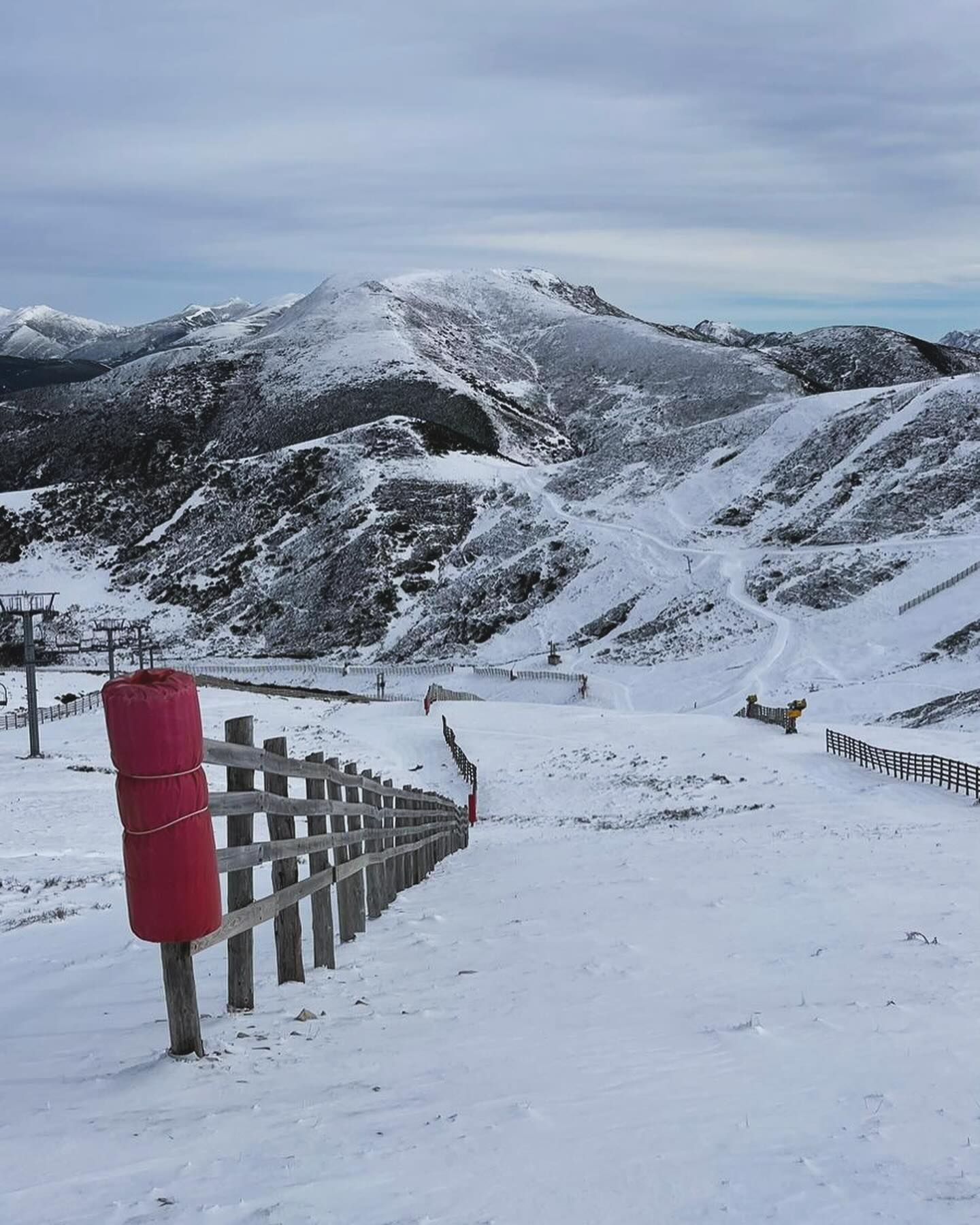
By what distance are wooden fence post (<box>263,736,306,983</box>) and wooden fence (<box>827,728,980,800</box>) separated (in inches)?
748

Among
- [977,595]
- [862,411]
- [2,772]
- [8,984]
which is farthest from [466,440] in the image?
[8,984]

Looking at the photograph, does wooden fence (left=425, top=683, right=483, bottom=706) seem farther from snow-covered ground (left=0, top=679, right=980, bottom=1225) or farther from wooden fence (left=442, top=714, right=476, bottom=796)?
snow-covered ground (left=0, top=679, right=980, bottom=1225)

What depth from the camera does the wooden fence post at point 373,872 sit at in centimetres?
966

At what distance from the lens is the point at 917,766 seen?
82.8 ft

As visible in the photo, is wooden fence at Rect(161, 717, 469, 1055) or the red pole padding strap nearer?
the red pole padding strap

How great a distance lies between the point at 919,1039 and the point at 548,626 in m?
A: 69.0

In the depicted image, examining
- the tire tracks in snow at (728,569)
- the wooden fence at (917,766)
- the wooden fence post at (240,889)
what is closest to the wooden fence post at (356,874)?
the wooden fence post at (240,889)

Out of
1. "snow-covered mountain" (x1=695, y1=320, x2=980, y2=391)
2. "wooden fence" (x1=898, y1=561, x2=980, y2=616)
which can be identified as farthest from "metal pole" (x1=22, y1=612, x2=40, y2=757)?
"snow-covered mountain" (x1=695, y1=320, x2=980, y2=391)

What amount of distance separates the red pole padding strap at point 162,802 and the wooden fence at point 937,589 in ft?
198

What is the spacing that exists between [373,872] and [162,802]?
5.33 metres

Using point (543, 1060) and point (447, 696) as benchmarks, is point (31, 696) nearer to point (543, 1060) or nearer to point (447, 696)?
point (447, 696)

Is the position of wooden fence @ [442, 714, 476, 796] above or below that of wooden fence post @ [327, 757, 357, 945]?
below

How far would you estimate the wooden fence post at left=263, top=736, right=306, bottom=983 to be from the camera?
21.4 feet

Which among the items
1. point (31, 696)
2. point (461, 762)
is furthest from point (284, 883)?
point (31, 696)
